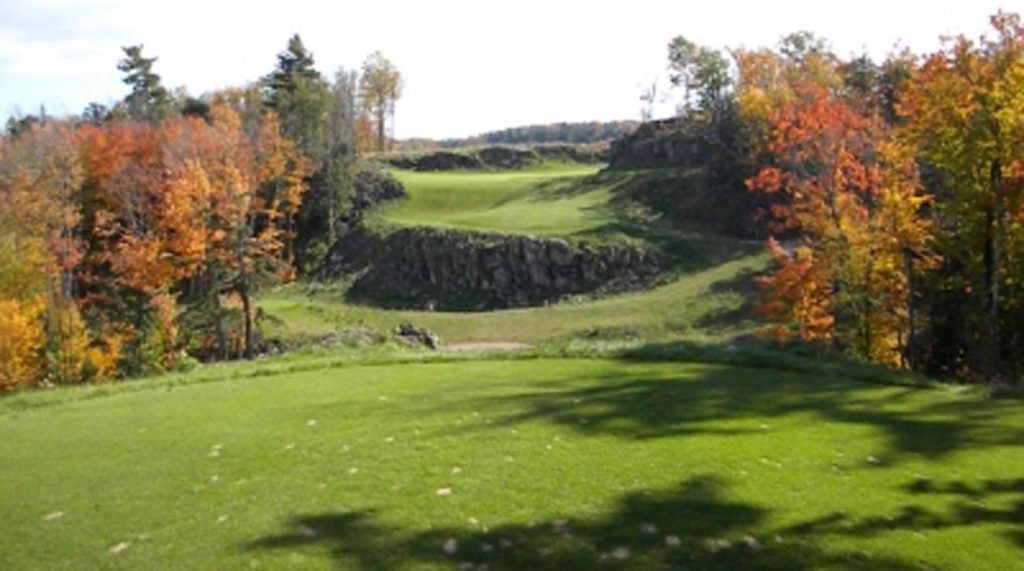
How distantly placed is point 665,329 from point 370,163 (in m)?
41.5

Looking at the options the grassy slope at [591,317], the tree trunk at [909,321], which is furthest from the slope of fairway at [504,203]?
the tree trunk at [909,321]

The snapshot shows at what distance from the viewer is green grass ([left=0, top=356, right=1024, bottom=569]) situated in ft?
23.6

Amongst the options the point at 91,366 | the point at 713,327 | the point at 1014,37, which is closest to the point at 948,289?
the point at 1014,37

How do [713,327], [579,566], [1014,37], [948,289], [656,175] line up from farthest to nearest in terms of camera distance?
[656,175] → [713,327] → [948,289] → [1014,37] → [579,566]

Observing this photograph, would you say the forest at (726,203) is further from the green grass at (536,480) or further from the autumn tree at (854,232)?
the green grass at (536,480)

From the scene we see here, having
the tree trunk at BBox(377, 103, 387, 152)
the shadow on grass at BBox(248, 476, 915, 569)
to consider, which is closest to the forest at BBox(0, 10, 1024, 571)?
the shadow on grass at BBox(248, 476, 915, 569)

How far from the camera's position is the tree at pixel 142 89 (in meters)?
78.2

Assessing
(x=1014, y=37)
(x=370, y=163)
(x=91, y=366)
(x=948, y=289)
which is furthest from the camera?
(x=370, y=163)

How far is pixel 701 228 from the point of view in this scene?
56.8 meters

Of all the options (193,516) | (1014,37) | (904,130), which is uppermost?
(1014,37)

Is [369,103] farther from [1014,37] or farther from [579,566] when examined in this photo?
[579,566]

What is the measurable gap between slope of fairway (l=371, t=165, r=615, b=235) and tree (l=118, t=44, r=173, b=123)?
23.2 meters

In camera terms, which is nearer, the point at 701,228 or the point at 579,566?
the point at 579,566

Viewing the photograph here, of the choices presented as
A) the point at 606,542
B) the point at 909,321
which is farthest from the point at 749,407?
the point at 909,321
